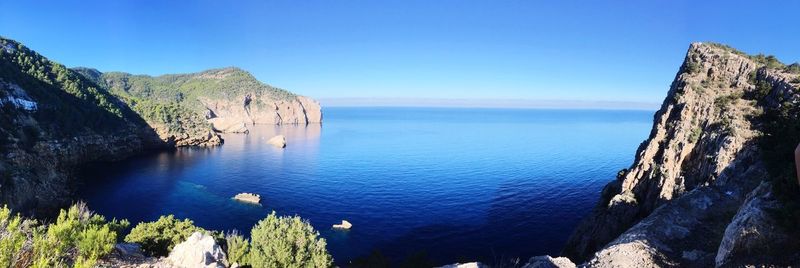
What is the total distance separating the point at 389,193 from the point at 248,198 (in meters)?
25.4

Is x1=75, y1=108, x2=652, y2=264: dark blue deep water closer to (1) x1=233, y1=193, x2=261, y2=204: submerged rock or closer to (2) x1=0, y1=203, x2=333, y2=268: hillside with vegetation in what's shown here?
(1) x1=233, y1=193, x2=261, y2=204: submerged rock

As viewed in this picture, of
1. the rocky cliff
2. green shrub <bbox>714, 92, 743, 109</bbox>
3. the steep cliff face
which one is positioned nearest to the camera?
the steep cliff face

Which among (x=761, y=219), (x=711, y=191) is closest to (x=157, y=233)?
(x=761, y=219)

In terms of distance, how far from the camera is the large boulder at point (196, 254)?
77.2 ft

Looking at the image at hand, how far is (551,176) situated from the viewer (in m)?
91.4

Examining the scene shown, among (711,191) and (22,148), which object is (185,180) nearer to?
(22,148)

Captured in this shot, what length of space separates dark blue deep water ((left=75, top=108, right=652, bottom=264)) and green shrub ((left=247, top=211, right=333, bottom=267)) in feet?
63.1

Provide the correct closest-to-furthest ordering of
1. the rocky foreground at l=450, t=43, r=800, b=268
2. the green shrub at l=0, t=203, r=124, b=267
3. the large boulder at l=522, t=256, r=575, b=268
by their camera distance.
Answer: the green shrub at l=0, t=203, r=124, b=267
the rocky foreground at l=450, t=43, r=800, b=268
the large boulder at l=522, t=256, r=575, b=268

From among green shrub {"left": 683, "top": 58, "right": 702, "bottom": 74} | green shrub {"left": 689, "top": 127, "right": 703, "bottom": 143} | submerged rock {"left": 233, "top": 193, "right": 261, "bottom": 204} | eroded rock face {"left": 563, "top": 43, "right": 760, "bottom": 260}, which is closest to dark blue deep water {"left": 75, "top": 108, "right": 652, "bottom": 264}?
submerged rock {"left": 233, "top": 193, "right": 261, "bottom": 204}

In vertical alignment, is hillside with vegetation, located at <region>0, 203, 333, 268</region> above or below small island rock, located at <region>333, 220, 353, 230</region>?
above

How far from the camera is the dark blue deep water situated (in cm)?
5512

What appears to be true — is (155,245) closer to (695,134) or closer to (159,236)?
(159,236)

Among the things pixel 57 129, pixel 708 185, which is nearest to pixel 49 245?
pixel 708 185

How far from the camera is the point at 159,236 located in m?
33.0
